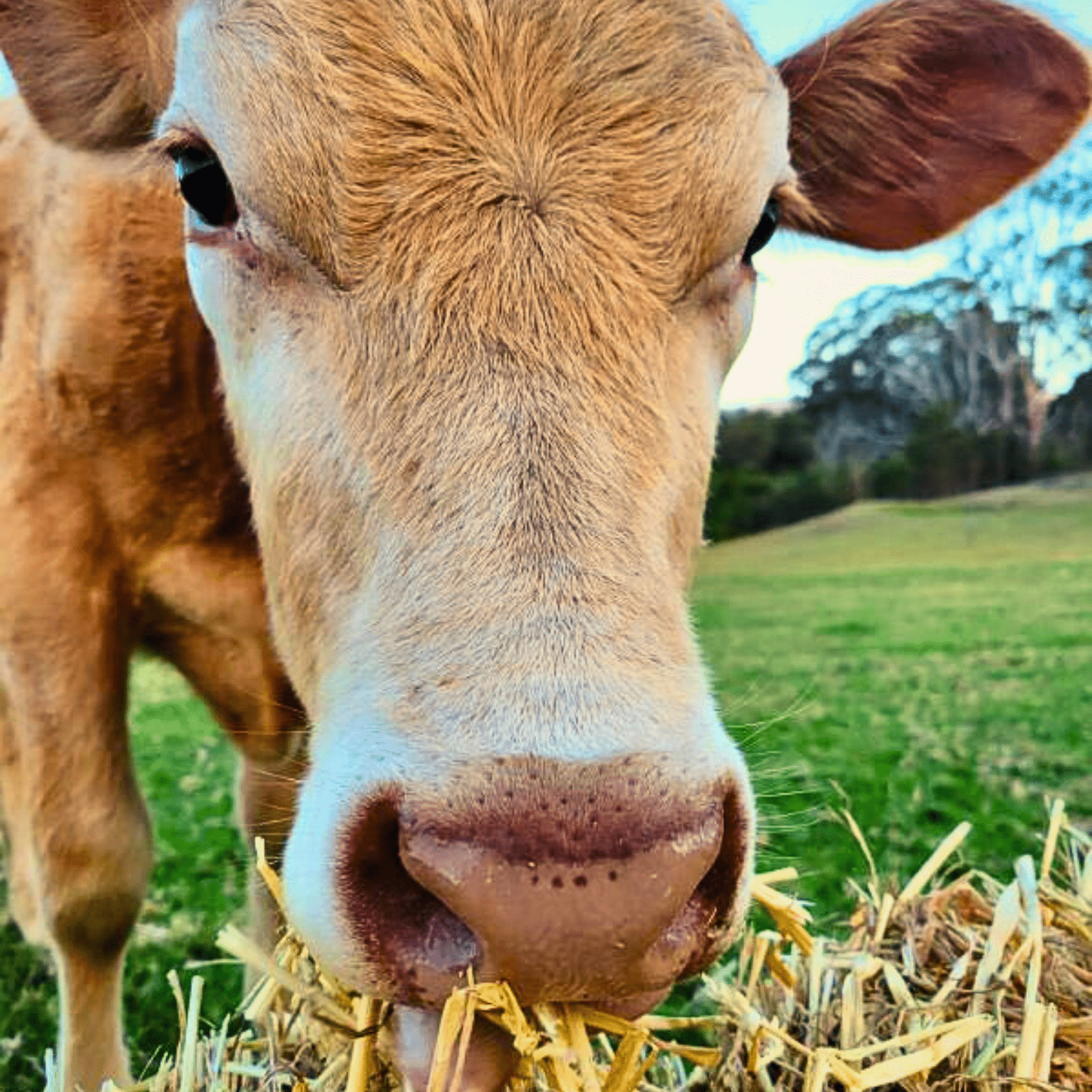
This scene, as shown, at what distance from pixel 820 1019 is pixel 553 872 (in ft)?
3.95

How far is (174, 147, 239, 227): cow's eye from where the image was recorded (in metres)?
2.08

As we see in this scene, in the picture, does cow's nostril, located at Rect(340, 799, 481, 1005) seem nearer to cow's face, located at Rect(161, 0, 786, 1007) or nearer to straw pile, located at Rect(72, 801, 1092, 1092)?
cow's face, located at Rect(161, 0, 786, 1007)

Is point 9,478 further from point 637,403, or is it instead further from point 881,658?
point 881,658

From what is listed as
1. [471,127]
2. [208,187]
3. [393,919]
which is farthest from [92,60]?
[393,919]

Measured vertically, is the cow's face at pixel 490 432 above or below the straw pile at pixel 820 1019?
above

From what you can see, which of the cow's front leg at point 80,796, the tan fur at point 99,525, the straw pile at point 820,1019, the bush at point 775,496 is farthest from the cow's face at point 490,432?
the bush at point 775,496

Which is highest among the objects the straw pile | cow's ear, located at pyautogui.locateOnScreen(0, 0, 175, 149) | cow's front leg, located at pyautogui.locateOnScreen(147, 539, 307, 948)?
cow's ear, located at pyautogui.locateOnScreen(0, 0, 175, 149)

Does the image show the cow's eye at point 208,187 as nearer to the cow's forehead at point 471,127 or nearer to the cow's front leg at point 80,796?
the cow's forehead at point 471,127

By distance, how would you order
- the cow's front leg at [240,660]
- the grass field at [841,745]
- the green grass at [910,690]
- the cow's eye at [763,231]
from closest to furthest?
the cow's eye at [763,231], the cow's front leg at [240,660], the grass field at [841,745], the green grass at [910,690]

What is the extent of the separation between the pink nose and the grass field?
611 mm

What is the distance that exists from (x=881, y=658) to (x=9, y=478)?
9778 millimetres

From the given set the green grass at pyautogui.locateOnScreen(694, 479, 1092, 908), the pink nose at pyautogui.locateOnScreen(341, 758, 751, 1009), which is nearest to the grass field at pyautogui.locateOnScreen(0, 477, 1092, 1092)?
the green grass at pyautogui.locateOnScreen(694, 479, 1092, 908)

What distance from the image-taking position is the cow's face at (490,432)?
1316mm

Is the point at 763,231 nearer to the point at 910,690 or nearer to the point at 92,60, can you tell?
the point at 92,60
